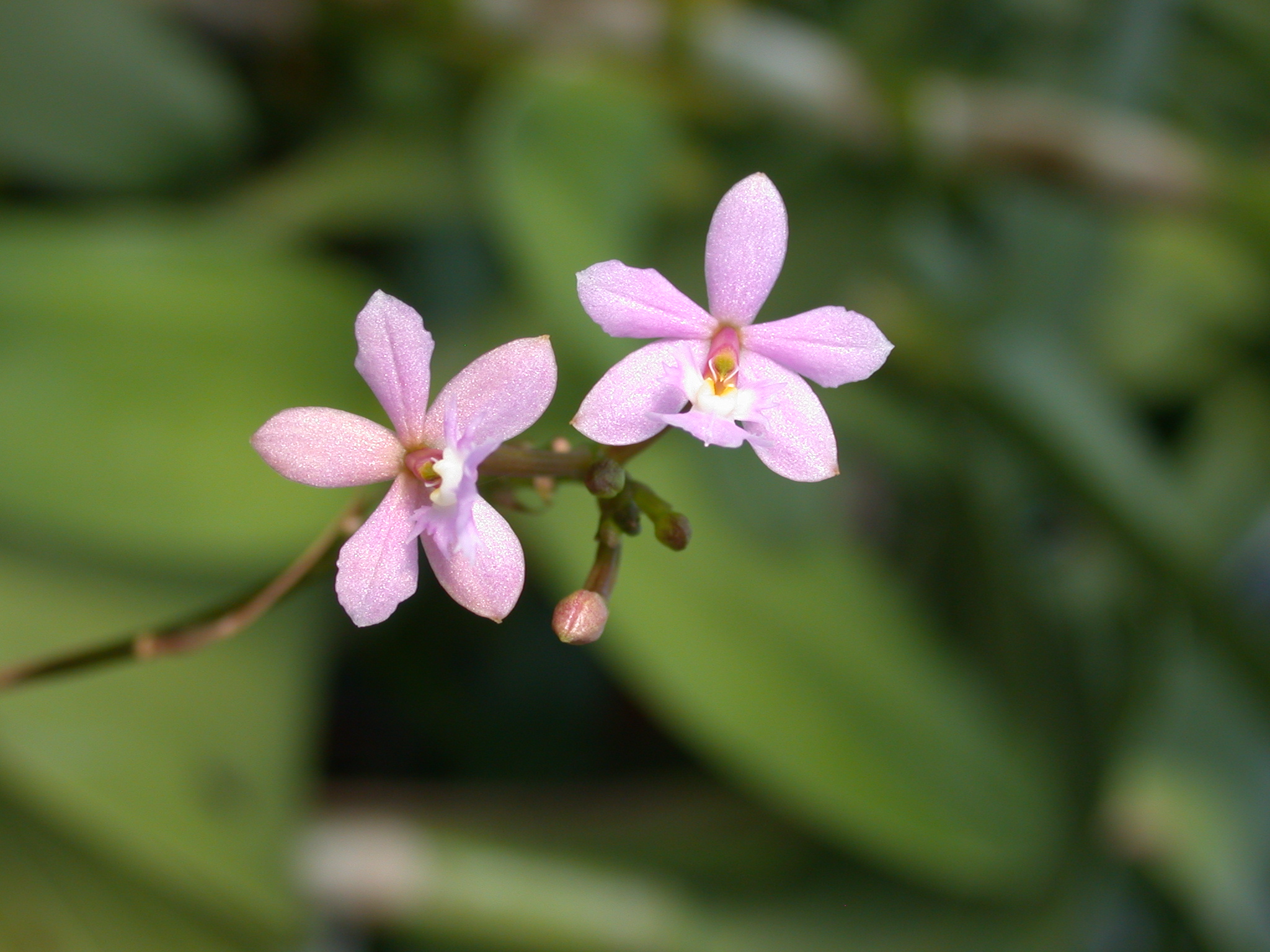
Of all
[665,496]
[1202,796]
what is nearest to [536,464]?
[665,496]

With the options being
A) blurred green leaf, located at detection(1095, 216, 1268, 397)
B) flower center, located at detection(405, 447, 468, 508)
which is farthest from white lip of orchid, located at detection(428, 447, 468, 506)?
blurred green leaf, located at detection(1095, 216, 1268, 397)

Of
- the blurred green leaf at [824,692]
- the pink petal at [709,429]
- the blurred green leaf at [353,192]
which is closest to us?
the pink petal at [709,429]

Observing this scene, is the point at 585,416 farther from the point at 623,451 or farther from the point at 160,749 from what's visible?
the point at 160,749

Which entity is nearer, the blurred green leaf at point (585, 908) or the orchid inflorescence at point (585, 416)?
the orchid inflorescence at point (585, 416)

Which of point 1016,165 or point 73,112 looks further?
point 1016,165

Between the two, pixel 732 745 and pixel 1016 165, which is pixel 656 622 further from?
pixel 1016 165

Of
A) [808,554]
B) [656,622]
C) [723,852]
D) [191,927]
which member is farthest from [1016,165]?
[191,927]

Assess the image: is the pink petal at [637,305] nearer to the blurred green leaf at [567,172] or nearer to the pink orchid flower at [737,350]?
the pink orchid flower at [737,350]

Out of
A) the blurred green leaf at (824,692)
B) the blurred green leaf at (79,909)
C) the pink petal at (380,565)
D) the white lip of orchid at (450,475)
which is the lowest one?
the blurred green leaf at (79,909)

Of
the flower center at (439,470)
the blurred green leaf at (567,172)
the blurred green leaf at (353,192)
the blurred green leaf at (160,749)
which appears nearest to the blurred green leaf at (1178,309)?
the blurred green leaf at (567,172)
